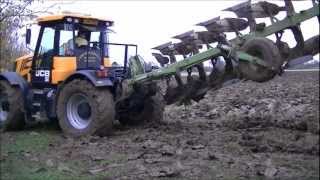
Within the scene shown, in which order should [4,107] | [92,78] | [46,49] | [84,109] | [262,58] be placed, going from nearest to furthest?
[262,58] → [92,78] → [84,109] → [46,49] → [4,107]

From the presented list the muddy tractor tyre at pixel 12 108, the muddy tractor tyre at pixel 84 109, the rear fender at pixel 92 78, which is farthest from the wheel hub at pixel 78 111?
the muddy tractor tyre at pixel 12 108

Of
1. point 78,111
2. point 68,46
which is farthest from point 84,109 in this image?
point 68,46

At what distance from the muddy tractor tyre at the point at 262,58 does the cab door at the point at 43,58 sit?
445 cm

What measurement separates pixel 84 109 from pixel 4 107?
7.73 ft

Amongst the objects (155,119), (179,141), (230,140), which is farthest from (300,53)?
(155,119)

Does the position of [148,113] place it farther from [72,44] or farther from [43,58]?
[43,58]

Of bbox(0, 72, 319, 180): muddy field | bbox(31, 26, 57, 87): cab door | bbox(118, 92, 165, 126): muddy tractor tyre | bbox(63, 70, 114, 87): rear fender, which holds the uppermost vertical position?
bbox(31, 26, 57, 87): cab door

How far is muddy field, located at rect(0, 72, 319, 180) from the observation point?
7.99 m

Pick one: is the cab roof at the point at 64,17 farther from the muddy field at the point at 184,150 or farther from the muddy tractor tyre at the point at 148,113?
the muddy field at the point at 184,150

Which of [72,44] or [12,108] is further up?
[72,44]

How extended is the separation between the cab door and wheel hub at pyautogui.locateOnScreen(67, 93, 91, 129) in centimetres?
96

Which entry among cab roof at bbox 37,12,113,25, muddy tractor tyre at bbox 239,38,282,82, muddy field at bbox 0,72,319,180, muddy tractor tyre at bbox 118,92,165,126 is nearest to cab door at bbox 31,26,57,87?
cab roof at bbox 37,12,113,25

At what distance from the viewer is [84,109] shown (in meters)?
12.1

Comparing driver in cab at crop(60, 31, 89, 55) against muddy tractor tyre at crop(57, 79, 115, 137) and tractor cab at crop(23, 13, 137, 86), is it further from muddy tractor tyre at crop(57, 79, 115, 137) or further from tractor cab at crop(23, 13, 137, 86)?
muddy tractor tyre at crop(57, 79, 115, 137)
